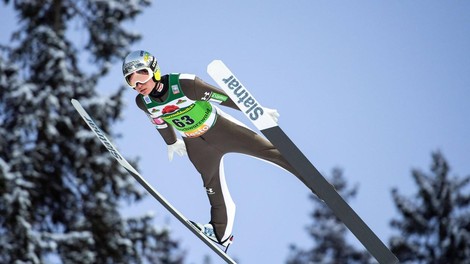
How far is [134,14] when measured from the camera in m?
16.6

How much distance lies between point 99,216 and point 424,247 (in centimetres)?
1006

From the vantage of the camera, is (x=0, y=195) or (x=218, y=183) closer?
(x=218, y=183)

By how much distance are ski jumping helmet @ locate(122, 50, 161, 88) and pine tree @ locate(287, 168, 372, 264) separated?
21393mm

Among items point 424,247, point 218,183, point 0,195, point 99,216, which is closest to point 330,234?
point 424,247

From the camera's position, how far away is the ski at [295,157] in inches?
224

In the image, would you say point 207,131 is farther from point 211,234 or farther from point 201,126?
point 211,234

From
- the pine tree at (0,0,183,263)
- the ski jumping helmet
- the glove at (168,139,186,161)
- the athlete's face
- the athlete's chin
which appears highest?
the pine tree at (0,0,183,263)

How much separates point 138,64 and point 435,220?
18.9 m

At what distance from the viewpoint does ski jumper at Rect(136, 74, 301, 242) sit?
19.0 feet

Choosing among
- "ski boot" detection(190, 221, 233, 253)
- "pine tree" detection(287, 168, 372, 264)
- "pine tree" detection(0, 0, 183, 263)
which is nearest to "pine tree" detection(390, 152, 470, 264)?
"pine tree" detection(287, 168, 372, 264)

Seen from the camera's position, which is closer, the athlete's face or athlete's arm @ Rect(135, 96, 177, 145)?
the athlete's face

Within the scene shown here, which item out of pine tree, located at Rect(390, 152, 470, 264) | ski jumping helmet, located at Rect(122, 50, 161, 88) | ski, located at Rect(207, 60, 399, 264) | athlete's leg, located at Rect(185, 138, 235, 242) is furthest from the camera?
pine tree, located at Rect(390, 152, 470, 264)

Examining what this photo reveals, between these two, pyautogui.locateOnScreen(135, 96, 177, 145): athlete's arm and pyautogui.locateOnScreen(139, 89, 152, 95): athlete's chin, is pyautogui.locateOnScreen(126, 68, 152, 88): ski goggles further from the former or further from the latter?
pyautogui.locateOnScreen(135, 96, 177, 145): athlete's arm

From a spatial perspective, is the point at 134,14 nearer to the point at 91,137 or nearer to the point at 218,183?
the point at 91,137
